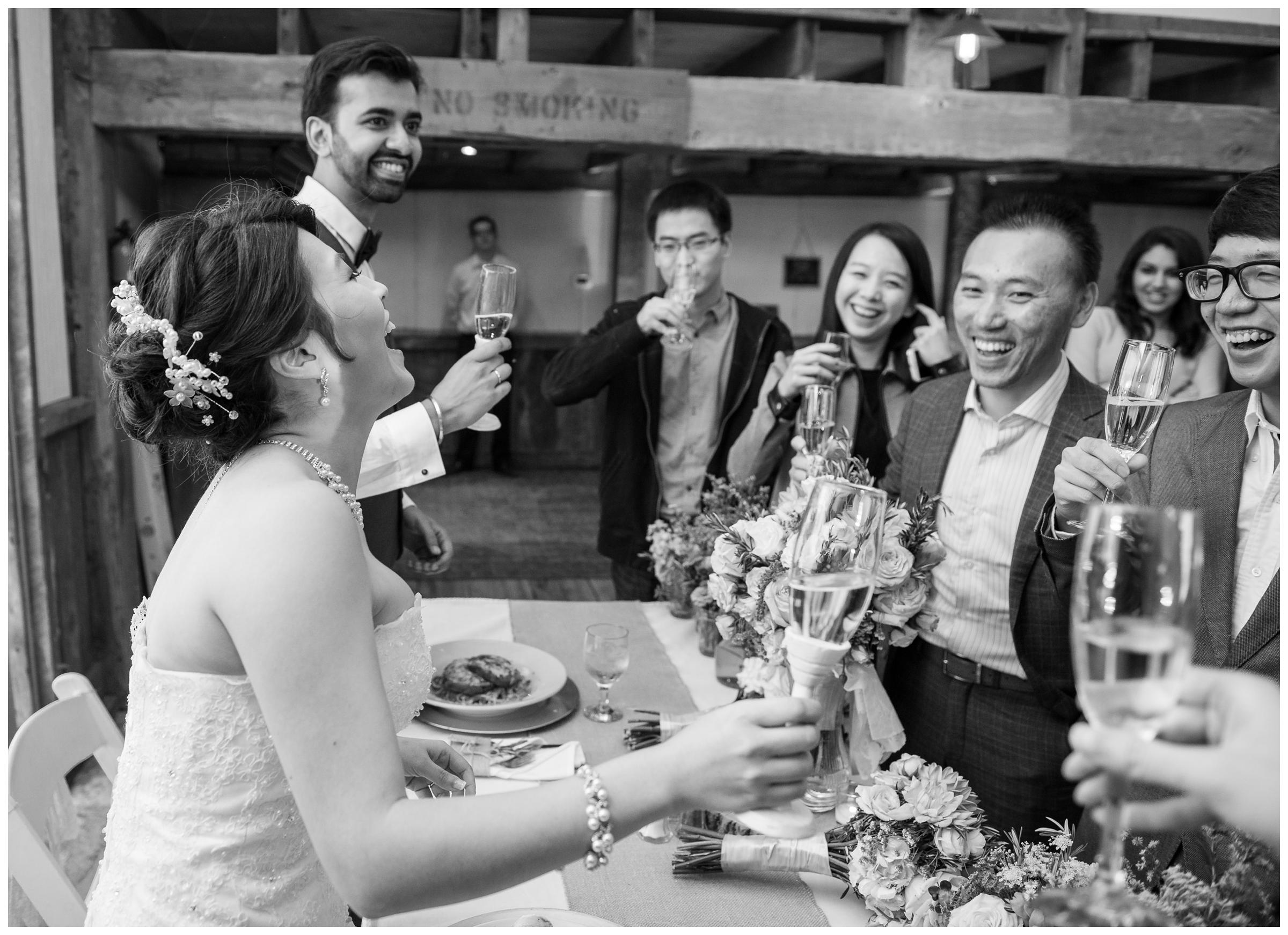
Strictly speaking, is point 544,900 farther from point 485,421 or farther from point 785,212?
point 785,212

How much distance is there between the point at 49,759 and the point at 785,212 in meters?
8.12

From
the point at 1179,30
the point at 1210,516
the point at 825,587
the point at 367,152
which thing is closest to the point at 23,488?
the point at 367,152

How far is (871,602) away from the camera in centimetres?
152

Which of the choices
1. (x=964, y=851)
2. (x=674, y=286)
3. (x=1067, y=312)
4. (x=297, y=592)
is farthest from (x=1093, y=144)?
(x=297, y=592)

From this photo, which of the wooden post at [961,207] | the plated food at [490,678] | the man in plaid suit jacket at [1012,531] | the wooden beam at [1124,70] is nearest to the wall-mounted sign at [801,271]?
the wooden post at [961,207]

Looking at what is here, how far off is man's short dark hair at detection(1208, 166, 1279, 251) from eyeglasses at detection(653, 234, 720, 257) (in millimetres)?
1727

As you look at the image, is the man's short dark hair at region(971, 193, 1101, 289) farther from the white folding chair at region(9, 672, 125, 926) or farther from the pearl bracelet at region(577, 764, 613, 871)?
the white folding chair at region(9, 672, 125, 926)

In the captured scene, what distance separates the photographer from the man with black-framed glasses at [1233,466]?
1431mm

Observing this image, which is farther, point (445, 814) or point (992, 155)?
point (992, 155)

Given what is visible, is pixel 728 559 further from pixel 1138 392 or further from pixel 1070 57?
pixel 1070 57

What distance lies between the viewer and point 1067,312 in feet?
6.64

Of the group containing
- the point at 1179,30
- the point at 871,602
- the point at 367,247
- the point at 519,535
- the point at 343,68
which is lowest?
the point at 519,535

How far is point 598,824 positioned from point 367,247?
2025 mm

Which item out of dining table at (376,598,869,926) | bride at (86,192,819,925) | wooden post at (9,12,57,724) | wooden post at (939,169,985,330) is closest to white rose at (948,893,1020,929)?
dining table at (376,598,869,926)
